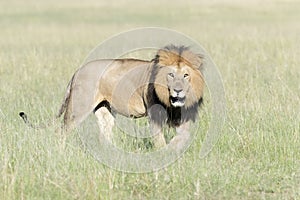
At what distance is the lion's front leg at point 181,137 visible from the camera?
566 cm

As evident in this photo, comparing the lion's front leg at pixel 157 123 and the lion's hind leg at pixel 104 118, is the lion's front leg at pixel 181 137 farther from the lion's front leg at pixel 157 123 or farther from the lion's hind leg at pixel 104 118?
the lion's hind leg at pixel 104 118

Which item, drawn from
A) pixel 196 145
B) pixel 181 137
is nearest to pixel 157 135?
pixel 181 137

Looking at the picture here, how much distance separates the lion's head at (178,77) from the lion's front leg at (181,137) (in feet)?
0.86

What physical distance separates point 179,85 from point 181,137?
0.56 m

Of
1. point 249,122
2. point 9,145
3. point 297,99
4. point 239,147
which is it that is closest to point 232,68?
point 297,99

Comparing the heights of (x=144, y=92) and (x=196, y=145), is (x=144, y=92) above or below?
above

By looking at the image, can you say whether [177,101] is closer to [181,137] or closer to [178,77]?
[178,77]

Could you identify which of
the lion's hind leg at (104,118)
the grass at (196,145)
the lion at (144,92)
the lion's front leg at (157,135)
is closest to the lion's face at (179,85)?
the lion at (144,92)

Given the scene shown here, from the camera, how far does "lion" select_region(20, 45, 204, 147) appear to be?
5.56 metres

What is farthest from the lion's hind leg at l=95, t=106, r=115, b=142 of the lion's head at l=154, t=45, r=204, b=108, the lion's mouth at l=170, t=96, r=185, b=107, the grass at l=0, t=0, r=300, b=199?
the lion's mouth at l=170, t=96, r=185, b=107

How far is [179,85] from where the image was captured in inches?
213

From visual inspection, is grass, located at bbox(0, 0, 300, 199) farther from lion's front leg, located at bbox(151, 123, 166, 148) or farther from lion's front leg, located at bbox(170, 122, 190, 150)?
lion's front leg, located at bbox(151, 123, 166, 148)

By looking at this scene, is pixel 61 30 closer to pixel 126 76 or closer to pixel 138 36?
pixel 138 36

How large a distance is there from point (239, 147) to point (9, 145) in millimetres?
1869
